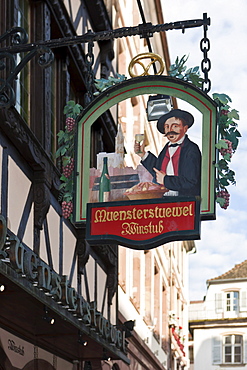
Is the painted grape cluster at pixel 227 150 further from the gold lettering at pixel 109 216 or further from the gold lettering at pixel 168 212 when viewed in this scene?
the gold lettering at pixel 109 216

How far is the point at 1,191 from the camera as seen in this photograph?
10.5 meters

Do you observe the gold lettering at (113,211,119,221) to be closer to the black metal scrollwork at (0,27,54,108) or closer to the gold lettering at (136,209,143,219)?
the gold lettering at (136,209,143,219)

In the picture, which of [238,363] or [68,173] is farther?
[238,363]

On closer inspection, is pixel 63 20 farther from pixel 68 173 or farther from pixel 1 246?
pixel 1 246

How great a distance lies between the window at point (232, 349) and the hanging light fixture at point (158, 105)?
1755 inches

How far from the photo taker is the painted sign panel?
349 inches

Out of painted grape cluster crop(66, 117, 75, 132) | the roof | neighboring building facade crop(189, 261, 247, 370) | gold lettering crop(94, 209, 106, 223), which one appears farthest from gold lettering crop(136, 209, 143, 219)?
the roof

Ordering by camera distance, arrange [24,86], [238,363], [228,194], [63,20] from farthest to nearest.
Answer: [238,363], [63,20], [24,86], [228,194]

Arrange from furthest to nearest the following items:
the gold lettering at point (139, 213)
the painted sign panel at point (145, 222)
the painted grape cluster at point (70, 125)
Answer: the painted grape cluster at point (70, 125)
the gold lettering at point (139, 213)
the painted sign panel at point (145, 222)

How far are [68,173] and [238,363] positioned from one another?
44.5 m

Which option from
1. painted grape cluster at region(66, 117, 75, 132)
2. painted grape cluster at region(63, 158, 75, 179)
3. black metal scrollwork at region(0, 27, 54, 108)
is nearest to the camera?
black metal scrollwork at region(0, 27, 54, 108)

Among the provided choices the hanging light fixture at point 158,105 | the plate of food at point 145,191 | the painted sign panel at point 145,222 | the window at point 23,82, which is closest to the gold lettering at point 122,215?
the painted sign panel at point 145,222

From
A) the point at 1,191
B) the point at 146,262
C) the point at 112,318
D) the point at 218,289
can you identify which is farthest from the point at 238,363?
the point at 1,191

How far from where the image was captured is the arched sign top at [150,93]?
365 inches
